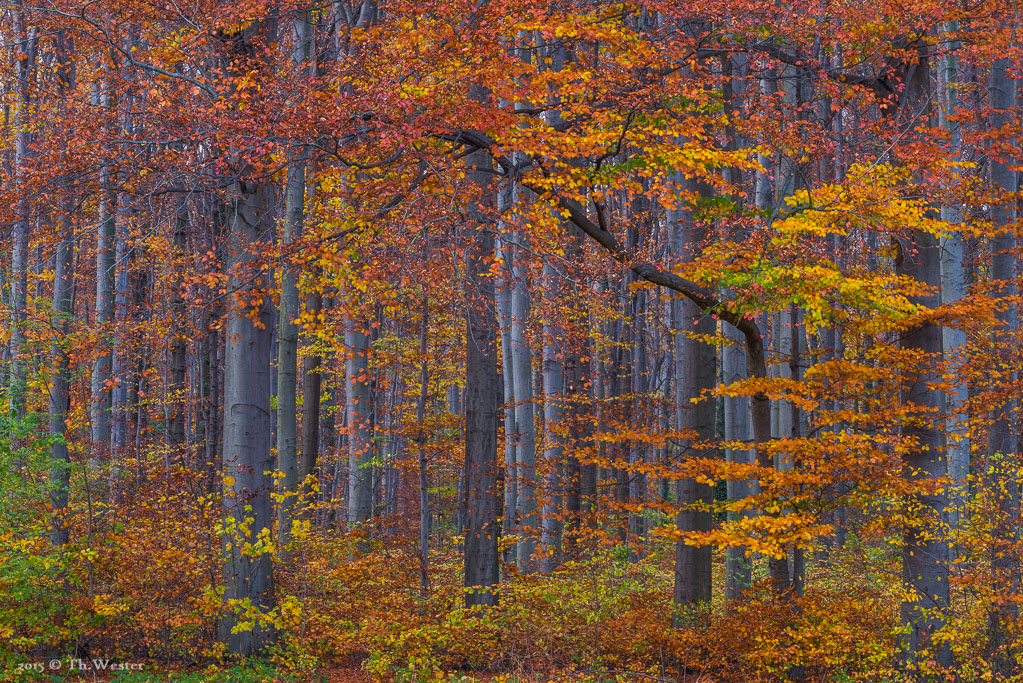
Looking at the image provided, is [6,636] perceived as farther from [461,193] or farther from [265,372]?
[461,193]

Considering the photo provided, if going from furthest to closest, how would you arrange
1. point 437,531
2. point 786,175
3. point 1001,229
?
point 437,531 → point 786,175 → point 1001,229

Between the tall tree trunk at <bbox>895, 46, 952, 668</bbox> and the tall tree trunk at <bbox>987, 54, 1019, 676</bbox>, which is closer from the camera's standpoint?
the tall tree trunk at <bbox>987, 54, 1019, 676</bbox>

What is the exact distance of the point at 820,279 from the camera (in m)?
7.20

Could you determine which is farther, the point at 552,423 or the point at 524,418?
the point at 552,423

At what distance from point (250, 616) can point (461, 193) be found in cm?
487

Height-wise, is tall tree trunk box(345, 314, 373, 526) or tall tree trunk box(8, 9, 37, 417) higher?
tall tree trunk box(8, 9, 37, 417)

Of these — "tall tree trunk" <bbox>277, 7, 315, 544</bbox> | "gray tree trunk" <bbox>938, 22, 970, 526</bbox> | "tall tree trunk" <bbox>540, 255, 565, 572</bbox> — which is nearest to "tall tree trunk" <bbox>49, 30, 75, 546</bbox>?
"tall tree trunk" <bbox>277, 7, 315, 544</bbox>

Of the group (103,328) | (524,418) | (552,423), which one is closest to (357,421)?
(524,418)

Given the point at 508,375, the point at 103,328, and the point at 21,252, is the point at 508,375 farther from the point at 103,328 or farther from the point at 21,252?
the point at 21,252

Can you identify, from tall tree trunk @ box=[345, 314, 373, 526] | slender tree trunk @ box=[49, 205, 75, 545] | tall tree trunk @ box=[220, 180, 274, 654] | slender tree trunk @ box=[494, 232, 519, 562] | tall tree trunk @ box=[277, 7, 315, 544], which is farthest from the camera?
tall tree trunk @ box=[345, 314, 373, 526]

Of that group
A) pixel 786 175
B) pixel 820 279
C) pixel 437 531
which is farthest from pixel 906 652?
pixel 437 531

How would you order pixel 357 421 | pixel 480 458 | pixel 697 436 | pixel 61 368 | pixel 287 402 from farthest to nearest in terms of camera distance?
pixel 357 421, pixel 287 402, pixel 61 368, pixel 480 458, pixel 697 436

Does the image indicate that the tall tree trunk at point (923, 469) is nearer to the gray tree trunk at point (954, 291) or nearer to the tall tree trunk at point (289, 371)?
the gray tree trunk at point (954, 291)

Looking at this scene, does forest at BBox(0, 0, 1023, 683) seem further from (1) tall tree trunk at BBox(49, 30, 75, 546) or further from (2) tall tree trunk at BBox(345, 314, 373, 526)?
(2) tall tree trunk at BBox(345, 314, 373, 526)
